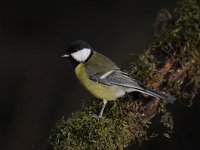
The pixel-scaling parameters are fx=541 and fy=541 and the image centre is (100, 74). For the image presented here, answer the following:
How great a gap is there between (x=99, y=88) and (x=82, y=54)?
8.5 inches

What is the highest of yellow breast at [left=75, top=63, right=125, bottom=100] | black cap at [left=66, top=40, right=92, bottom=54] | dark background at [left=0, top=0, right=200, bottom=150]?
black cap at [left=66, top=40, right=92, bottom=54]

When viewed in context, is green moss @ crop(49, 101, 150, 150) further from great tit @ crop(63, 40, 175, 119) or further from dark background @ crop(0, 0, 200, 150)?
dark background @ crop(0, 0, 200, 150)

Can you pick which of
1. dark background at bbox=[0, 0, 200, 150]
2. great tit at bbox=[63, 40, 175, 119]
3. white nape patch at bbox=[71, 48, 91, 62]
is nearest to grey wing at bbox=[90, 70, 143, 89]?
great tit at bbox=[63, 40, 175, 119]

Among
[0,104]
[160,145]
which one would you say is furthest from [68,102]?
[160,145]

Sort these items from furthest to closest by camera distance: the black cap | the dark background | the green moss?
the dark background
the black cap
the green moss

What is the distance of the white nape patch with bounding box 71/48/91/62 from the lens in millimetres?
2887

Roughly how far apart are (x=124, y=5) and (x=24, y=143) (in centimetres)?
176

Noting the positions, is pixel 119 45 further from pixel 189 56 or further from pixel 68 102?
pixel 189 56

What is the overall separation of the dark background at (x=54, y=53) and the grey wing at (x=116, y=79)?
168 centimetres

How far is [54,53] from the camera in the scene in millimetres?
5426

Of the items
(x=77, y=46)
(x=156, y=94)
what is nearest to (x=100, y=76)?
(x=77, y=46)

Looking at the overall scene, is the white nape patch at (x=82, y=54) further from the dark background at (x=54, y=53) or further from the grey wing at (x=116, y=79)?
the dark background at (x=54, y=53)

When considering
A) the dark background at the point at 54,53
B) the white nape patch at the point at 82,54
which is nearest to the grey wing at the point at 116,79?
the white nape patch at the point at 82,54

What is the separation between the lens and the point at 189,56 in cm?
314
